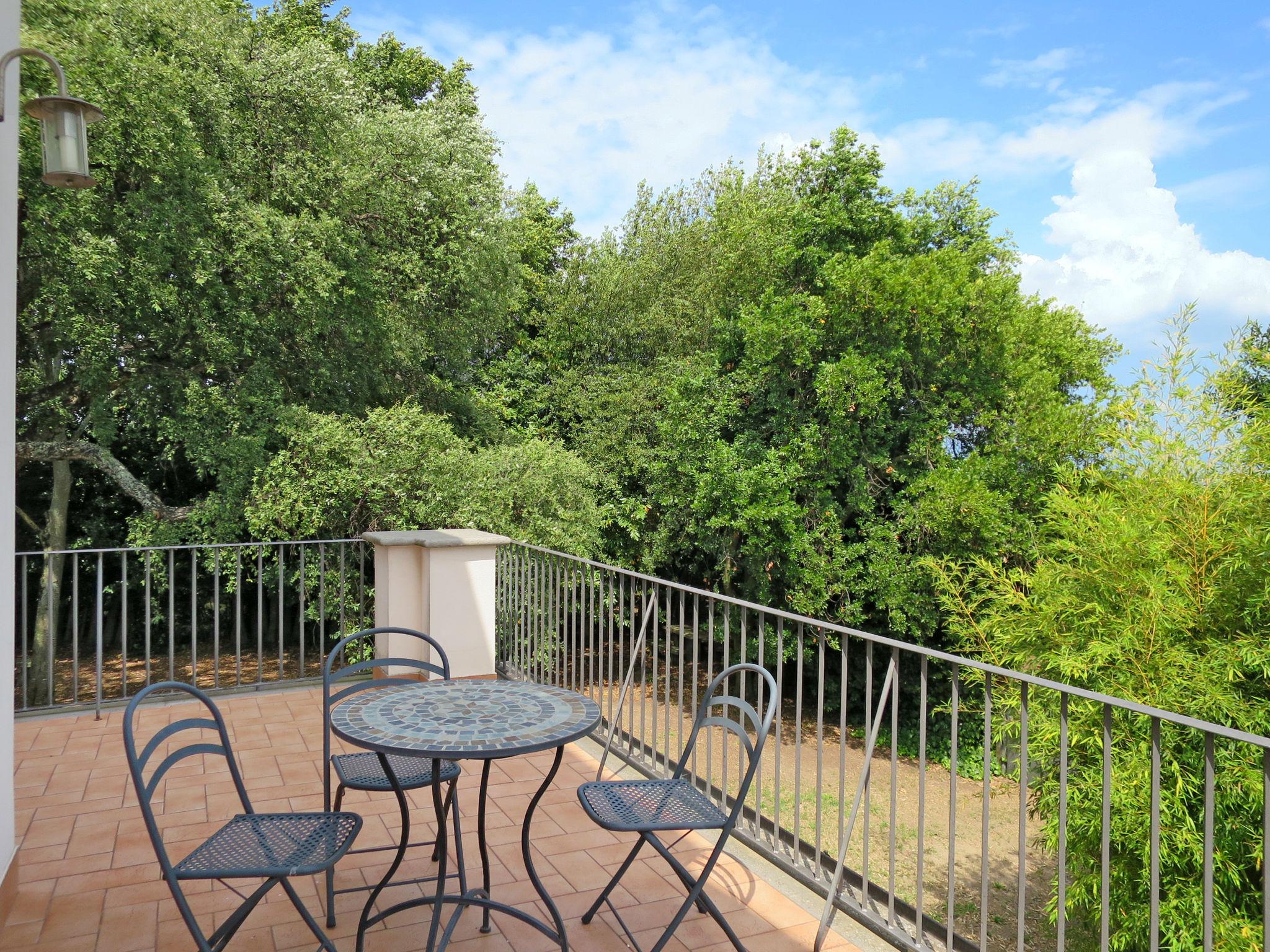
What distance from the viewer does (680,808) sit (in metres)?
2.35

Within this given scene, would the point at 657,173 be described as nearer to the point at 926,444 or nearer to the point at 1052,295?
the point at 1052,295

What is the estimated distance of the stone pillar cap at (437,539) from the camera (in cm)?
500

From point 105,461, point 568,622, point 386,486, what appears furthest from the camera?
point 105,461

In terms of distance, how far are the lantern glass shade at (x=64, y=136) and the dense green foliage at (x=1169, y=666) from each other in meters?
3.89

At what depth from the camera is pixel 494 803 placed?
3488 millimetres

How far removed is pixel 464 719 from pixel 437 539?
2745mm

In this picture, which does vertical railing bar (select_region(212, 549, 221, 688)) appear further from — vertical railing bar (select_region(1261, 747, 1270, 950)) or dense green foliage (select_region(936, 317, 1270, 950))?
vertical railing bar (select_region(1261, 747, 1270, 950))

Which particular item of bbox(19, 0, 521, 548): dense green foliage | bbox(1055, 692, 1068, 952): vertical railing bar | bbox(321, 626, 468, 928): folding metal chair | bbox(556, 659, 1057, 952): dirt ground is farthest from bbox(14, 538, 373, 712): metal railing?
bbox(1055, 692, 1068, 952): vertical railing bar

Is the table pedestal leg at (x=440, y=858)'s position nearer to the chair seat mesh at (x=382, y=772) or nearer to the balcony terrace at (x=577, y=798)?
the chair seat mesh at (x=382, y=772)

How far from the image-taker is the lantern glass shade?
254 centimetres

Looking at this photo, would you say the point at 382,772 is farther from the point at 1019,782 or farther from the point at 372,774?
the point at 1019,782

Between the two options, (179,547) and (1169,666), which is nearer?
(1169,666)

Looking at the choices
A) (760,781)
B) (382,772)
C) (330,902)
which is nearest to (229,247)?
(382,772)

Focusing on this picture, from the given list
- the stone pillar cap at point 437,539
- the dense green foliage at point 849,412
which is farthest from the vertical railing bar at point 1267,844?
the dense green foliage at point 849,412
